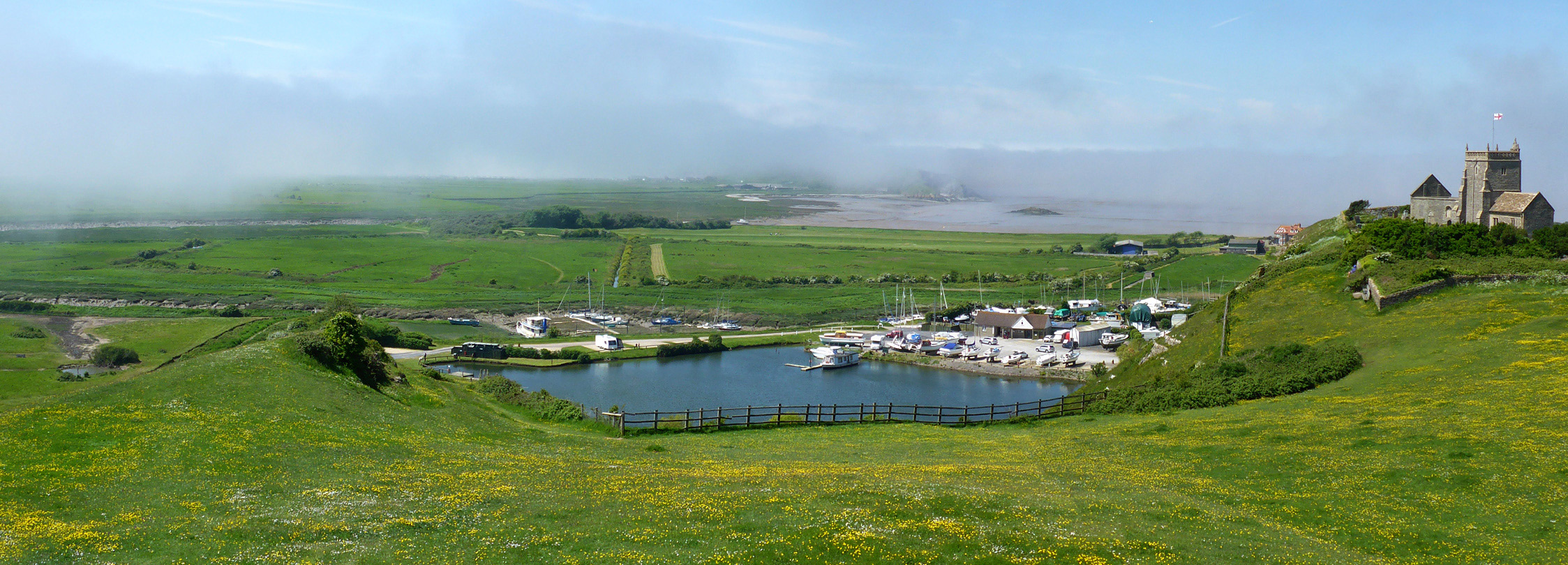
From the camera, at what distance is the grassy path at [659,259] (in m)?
133

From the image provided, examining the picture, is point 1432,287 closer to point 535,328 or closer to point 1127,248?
point 535,328

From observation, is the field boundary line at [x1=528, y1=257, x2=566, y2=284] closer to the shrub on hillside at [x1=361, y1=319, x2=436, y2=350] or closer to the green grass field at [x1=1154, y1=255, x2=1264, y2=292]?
the shrub on hillside at [x1=361, y1=319, x2=436, y2=350]

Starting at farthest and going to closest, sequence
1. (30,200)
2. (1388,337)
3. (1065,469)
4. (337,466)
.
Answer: (30,200) < (1388,337) < (1065,469) < (337,466)

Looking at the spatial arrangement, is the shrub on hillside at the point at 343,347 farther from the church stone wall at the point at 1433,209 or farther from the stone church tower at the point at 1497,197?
the church stone wall at the point at 1433,209

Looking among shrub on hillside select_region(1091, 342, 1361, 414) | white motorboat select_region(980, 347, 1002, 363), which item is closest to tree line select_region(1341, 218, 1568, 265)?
shrub on hillside select_region(1091, 342, 1361, 414)

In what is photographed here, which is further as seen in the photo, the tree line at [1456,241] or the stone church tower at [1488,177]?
the stone church tower at [1488,177]

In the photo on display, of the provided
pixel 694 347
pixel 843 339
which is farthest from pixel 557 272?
pixel 843 339

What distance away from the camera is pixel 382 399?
29625 millimetres

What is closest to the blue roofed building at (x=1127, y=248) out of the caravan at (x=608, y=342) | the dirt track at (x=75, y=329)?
the caravan at (x=608, y=342)

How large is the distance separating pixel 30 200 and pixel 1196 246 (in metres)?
239

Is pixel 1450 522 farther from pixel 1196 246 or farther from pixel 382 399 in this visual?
pixel 1196 246

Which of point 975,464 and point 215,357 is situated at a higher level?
point 215,357

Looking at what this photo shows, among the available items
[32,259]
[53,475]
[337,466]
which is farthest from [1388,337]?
[32,259]

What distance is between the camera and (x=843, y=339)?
87375 mm
